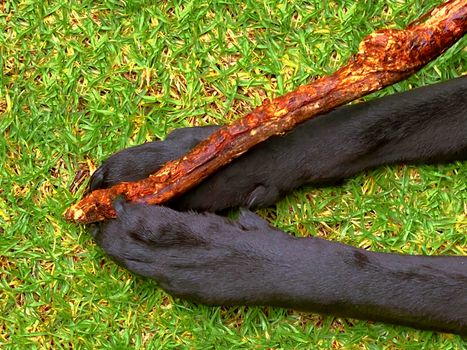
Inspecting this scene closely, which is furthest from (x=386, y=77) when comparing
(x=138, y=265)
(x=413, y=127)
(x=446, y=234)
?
(x=138, y=265)

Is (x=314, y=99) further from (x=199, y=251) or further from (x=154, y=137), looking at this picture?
(x=154, y=137)

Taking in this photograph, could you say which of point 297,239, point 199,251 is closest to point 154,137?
point 199,251

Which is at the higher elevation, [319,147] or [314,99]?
[314,99]

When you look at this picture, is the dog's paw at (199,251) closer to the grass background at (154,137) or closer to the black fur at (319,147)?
the black fur at (319,147)

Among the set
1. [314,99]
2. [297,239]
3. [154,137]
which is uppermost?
[314,99]

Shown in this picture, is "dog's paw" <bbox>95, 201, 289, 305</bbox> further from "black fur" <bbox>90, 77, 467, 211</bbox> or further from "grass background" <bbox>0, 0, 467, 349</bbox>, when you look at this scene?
"grass background" <bbox>0, 0, 467, 349</bbox>

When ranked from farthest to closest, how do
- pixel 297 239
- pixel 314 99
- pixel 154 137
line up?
pixel 154 137, pixel 297 239, pixel 314 99

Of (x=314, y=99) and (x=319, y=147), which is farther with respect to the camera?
(x=319, y=147)
